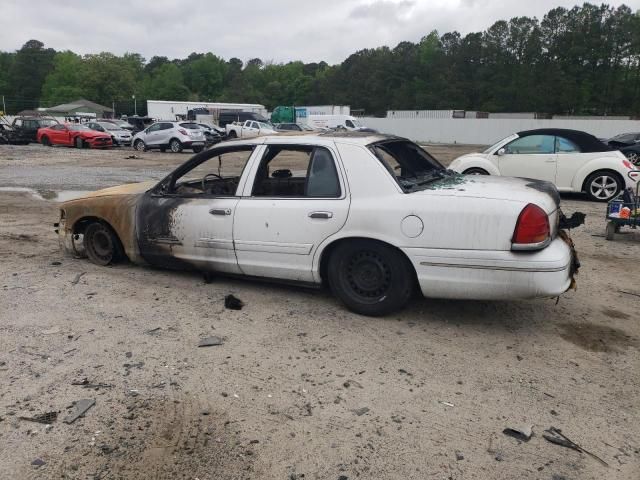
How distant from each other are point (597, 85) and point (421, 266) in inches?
2823

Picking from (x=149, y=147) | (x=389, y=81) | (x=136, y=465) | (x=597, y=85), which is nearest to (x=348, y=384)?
(x=136, y=465)

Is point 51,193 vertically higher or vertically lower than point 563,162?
lower

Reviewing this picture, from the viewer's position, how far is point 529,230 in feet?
13.2

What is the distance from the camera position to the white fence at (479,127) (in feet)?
135

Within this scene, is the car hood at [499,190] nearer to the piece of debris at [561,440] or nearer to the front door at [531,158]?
the piece of debris at [561,440]

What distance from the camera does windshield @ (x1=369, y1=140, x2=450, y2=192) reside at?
4660mm

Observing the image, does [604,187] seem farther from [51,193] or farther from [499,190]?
[51,193]

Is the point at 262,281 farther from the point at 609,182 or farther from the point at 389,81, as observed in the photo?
the point at 389,81

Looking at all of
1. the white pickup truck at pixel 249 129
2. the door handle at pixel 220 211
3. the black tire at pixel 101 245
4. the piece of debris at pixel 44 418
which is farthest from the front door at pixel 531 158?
the white pickup truck at pixel 249 129

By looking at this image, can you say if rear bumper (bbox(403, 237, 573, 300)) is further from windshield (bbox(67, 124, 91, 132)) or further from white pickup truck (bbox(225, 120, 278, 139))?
white pickup truck (bbox(225, 120, 278, 139))

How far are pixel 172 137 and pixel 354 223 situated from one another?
2397 cm

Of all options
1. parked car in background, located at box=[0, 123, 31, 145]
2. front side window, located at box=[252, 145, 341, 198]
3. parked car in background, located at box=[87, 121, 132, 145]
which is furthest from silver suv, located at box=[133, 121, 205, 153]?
front side window, located at box=[252, 145, 341, 198]

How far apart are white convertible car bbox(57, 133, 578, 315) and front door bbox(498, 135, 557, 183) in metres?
6.18

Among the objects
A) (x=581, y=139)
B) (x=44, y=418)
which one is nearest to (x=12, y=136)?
(x=581, y=139)
